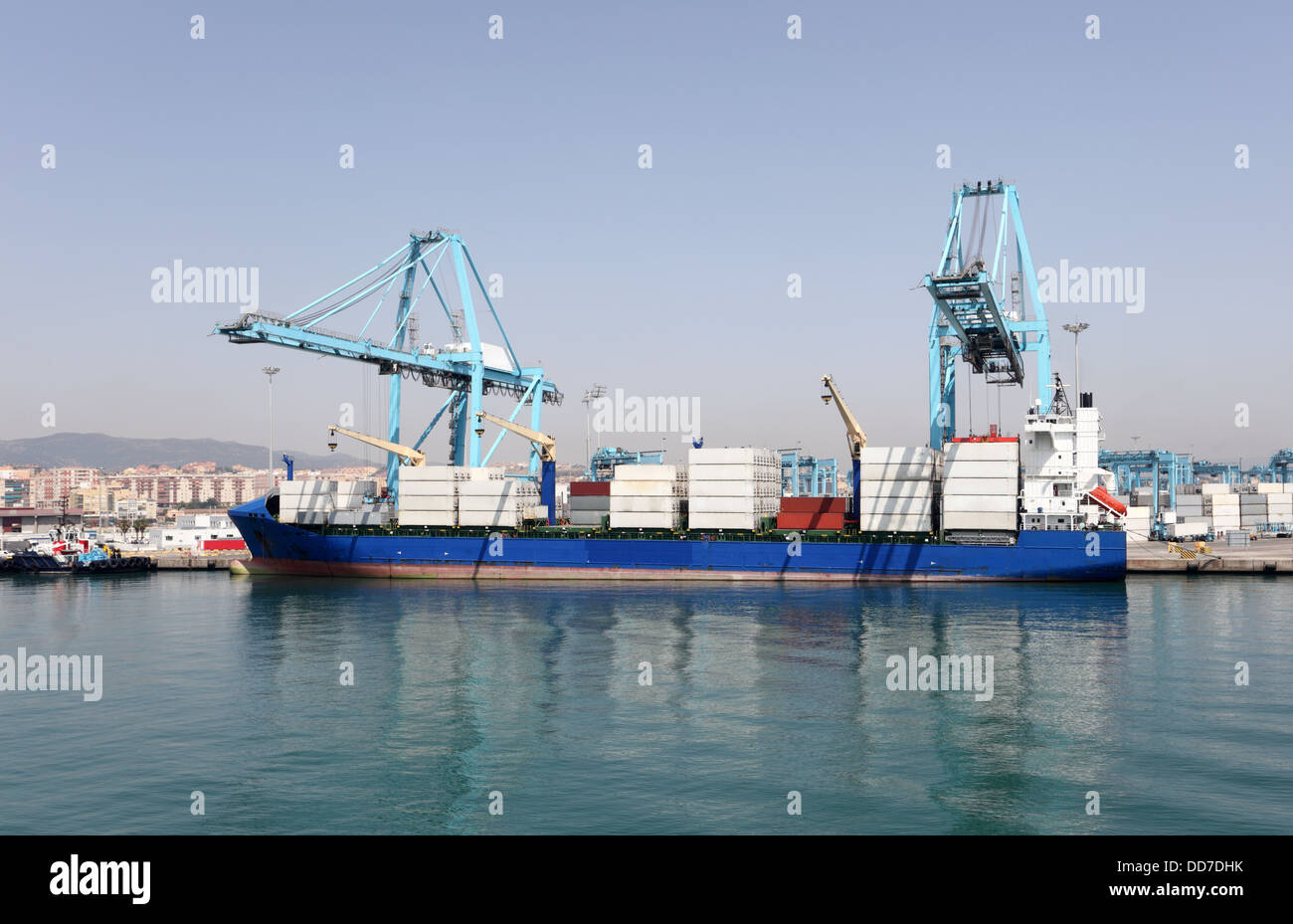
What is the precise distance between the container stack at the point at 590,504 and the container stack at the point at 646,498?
6.74 ft

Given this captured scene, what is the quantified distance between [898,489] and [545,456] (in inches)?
1114

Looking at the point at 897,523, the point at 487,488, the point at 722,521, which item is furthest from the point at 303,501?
the point at 897,523

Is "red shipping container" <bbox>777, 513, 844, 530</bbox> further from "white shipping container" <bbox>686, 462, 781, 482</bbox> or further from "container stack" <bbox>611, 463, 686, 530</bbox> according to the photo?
"container stack" <bbox>611, 463, 686, 530</bbox>

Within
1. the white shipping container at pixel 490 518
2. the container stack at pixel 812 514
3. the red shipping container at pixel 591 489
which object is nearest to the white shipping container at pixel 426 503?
the white shipping container at pixel 490 518

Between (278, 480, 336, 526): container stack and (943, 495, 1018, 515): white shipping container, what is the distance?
48.2m

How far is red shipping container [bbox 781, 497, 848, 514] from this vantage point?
222 ft

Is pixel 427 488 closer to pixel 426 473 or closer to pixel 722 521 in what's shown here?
pixel 426 473

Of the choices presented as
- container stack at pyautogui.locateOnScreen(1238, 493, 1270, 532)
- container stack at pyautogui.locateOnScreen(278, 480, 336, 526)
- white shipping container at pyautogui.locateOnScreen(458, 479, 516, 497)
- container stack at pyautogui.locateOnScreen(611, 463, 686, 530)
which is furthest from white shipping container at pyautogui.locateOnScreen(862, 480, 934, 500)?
container stack at pyautogui.locateOnScreen(1238, 493, 1270, 532)

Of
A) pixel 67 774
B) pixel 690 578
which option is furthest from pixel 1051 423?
pixel 67 774

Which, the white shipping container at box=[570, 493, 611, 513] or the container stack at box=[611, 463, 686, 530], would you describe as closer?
the container stack at box=[611, 463, 686, 530]

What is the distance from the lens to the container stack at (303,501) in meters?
73.1

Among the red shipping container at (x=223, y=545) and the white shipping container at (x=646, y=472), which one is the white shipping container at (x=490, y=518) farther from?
the red shipping container at (x=223, y=545)

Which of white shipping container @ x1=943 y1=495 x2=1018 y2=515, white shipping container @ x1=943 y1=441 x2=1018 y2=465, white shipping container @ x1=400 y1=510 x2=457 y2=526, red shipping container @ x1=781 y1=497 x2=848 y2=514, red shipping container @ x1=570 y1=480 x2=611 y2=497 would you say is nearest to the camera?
white shipping container @ x1=943 y1=495 x2=1018 y2=515
